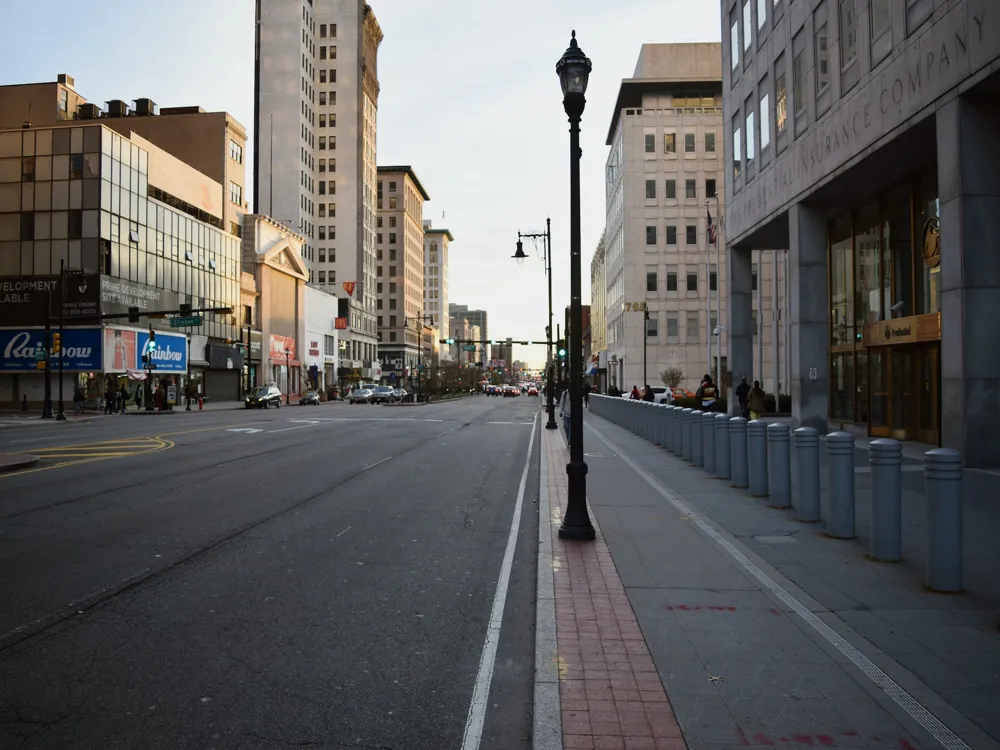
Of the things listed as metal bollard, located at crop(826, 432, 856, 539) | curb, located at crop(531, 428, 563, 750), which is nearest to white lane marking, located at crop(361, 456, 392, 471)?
curb, located at crop(531, 428, 563, 750)

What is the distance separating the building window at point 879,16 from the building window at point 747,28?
10903mm

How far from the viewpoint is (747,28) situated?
2978 cm

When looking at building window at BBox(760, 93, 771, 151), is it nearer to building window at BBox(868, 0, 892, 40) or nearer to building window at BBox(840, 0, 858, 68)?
building window at BBox(840, 0, 858, 68)

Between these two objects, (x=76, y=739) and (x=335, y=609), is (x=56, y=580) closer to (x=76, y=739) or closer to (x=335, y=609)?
(x=335, y=609)

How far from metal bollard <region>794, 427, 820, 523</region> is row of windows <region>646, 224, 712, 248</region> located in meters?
61.5

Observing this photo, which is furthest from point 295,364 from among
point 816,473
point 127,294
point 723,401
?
point 816,473

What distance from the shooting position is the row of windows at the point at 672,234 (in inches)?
2724

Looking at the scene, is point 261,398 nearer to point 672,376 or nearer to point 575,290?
point 672,376

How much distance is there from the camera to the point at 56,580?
7.04 meters

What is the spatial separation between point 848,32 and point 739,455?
13.7 m

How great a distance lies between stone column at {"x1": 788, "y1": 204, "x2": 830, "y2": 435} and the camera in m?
24.0

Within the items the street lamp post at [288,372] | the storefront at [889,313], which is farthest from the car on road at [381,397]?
the storefront at [889,313]

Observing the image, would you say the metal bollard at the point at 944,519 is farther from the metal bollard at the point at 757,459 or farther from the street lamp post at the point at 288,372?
the street lamp post at the point at 288,372

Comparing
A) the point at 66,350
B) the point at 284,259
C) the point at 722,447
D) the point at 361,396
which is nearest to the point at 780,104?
the point at 722,447
